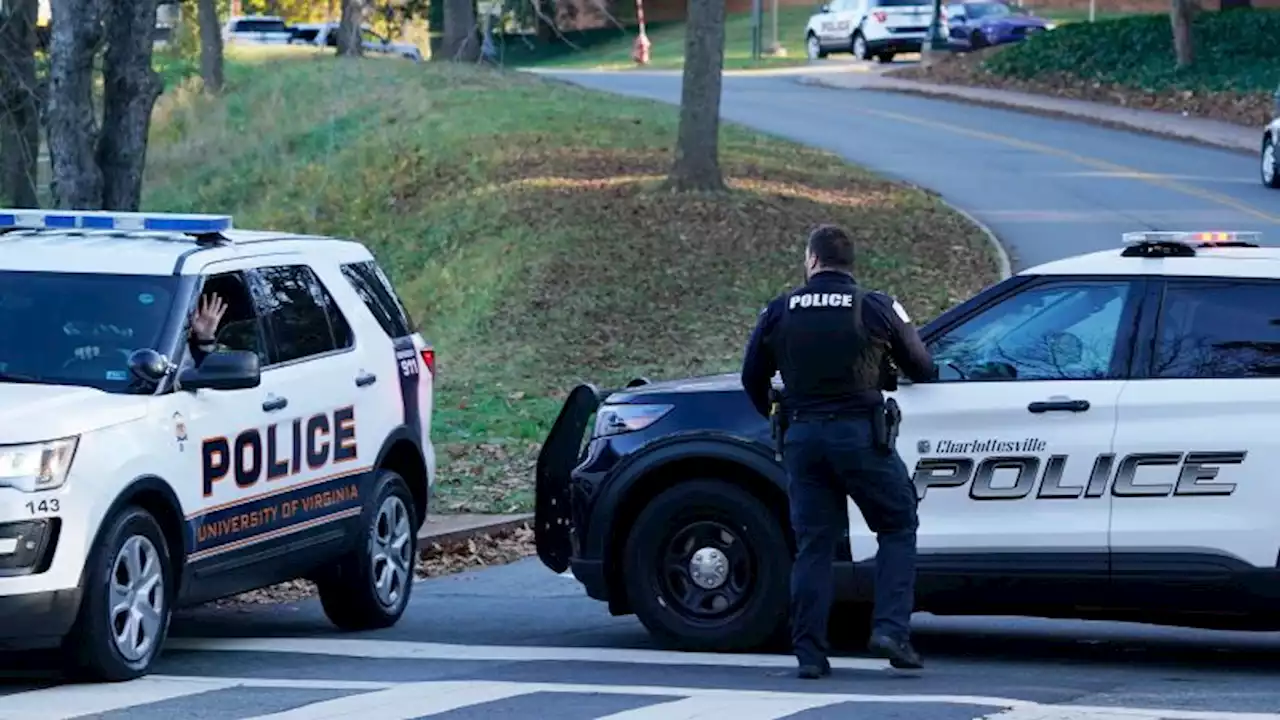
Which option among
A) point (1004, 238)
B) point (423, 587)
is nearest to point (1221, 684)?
point (423, 587)

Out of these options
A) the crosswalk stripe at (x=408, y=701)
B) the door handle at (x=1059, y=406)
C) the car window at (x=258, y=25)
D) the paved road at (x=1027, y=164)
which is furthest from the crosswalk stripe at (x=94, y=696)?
the car window at (x=258, y=25)

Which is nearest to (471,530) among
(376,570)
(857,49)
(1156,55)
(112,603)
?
(376,570)

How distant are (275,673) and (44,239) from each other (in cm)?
222

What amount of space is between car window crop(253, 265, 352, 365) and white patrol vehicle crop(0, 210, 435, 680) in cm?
1

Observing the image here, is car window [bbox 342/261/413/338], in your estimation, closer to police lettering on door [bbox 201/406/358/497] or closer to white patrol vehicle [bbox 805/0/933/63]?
police lettering on door [bbox 201/406/358/497]

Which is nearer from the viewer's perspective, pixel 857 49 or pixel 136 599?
pixel 136 599

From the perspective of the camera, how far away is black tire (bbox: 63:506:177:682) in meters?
8.55

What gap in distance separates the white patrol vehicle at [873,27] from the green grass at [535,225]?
16.7 metres

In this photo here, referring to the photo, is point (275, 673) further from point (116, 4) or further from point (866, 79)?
point (866, 79)

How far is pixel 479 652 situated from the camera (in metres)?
9.92

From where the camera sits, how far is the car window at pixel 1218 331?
8875 mm

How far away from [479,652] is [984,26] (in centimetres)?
4498

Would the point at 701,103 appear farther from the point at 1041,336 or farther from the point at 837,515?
the point at 837,515

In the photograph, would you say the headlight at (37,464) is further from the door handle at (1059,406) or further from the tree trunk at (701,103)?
the tree trunk at (701,103)
